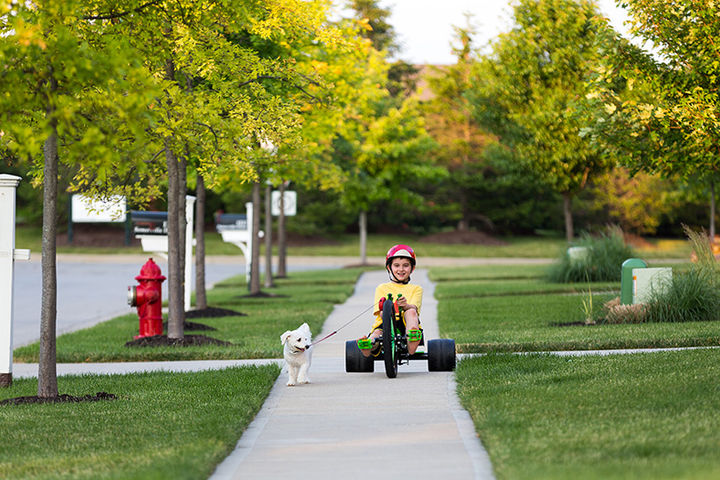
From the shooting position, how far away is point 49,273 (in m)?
8.74

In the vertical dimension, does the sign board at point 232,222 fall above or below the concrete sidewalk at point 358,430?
above

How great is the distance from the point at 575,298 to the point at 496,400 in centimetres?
1092

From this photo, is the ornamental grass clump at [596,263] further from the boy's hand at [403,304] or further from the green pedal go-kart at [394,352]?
the boy's hand at [403,304]

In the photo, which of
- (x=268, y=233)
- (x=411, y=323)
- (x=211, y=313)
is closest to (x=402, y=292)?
(x=411, y=323)

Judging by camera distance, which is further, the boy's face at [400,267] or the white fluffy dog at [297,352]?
the boy's face at [400,267]

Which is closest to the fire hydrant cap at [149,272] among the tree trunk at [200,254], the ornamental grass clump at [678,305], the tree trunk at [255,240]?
the tree trunk at [200,254]

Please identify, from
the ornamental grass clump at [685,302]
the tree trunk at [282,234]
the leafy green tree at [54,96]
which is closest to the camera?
the leafy green tree at [54,96]

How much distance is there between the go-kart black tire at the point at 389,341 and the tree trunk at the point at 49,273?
2943 millimetres

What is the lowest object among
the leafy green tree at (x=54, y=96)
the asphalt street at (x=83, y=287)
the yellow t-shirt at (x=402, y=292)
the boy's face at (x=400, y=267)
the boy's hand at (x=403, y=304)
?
the asphalt street at (x=83, y=287)

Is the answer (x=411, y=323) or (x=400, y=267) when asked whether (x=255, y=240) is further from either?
(x=411, y=323)

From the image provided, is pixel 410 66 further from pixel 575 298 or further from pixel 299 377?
pixel 299 377

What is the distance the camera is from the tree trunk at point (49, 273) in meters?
8.61

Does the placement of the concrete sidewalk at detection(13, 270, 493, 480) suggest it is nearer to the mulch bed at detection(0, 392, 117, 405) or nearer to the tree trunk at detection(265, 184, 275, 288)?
the mulch bed at detection(0, 392, 117, 405)

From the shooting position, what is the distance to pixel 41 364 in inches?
349
